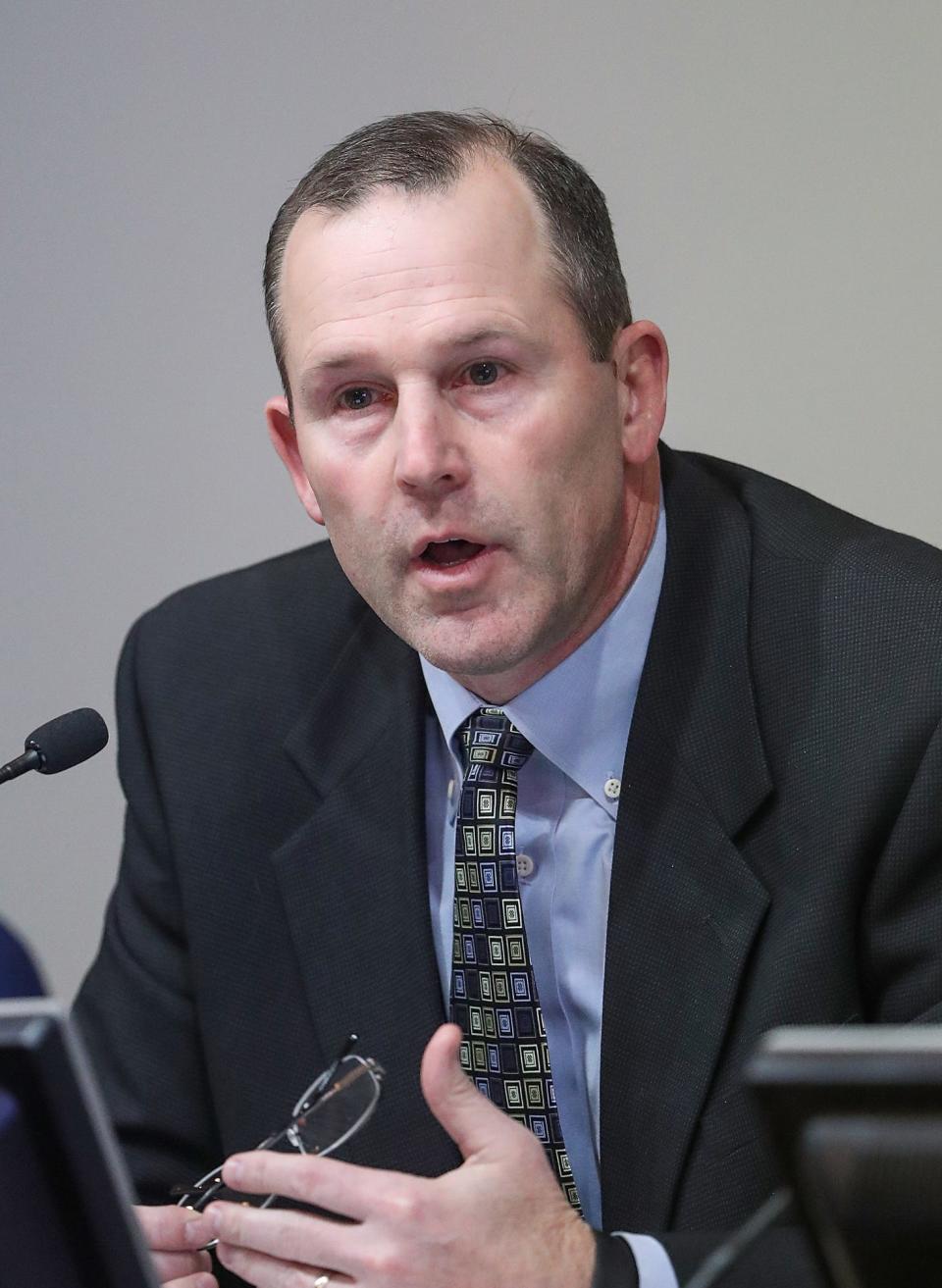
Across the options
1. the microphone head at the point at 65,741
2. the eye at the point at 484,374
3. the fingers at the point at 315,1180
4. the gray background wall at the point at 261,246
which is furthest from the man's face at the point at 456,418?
the gray background wall at the point at 261,246

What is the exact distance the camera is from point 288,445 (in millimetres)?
2107

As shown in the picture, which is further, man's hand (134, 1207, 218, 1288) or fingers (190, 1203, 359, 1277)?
man's hand (134, 1207, 218, 1288)

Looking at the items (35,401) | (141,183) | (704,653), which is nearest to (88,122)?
(141,183)

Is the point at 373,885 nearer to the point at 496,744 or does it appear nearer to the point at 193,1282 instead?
the point at 496,744

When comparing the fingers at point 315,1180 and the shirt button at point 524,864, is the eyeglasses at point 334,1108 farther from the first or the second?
the shirt button at point 524,864

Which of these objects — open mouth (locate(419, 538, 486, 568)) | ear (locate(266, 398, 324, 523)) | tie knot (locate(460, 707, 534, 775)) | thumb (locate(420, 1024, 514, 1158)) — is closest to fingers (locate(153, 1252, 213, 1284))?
thumb (locate(420, 1024, 514, 1158))

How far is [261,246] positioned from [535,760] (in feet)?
4.37

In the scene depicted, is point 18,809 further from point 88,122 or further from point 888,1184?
point 888,1184

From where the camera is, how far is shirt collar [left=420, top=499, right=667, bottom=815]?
1920 millimetres

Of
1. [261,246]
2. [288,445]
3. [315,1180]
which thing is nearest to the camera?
[315,1180]

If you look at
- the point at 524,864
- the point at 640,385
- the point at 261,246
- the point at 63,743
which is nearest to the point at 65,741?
the point at 63,743

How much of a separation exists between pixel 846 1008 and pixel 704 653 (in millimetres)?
418

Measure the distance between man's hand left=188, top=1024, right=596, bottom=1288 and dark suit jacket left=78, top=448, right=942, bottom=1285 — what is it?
146 millimetres

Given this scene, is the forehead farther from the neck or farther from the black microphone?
the black microphone
